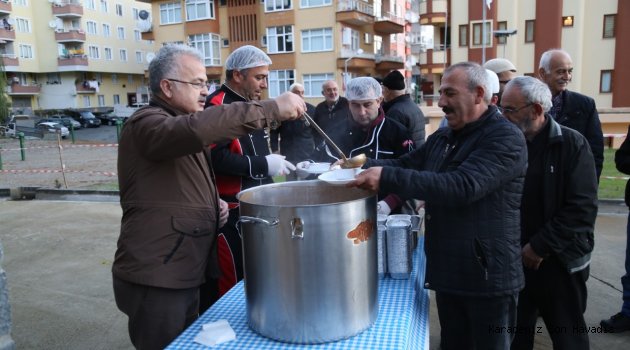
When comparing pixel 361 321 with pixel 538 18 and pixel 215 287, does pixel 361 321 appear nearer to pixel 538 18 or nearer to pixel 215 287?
pixel 215 287

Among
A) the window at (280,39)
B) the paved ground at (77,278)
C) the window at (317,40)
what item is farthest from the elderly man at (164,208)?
the window at (280,39)

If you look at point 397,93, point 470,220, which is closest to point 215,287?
point 470,220

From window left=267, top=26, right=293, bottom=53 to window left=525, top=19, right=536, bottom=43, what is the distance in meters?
13.2

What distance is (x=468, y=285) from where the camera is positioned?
1937 millimetres

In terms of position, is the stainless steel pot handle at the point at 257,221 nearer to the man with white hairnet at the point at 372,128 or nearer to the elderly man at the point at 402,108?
the man with white hairnet at the point at 372,128

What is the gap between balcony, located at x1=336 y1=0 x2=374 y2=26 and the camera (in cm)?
2692

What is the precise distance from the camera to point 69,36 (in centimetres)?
4238

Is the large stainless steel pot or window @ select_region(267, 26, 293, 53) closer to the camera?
the large stainless steel pot

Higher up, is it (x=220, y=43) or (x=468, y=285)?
(x=220, y=43)

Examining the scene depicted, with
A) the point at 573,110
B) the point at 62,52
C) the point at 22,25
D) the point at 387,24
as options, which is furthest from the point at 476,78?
the point at 22,25

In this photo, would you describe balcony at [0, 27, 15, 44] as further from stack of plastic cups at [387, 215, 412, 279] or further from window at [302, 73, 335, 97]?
stack of plastic cups at [387, 215, 412, 279]

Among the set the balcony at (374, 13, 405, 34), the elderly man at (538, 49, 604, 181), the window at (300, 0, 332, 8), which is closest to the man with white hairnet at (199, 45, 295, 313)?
the elderly man at (538, 49, 604, 181)

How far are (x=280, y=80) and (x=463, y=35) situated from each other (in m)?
11.1

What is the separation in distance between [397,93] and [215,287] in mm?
2812
